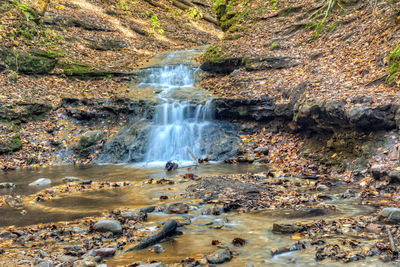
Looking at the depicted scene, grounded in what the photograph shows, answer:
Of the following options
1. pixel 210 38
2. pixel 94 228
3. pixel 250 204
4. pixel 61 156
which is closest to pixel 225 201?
pixel 250 204

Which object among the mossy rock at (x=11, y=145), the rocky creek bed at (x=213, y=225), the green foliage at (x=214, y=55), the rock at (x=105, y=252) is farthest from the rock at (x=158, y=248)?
the green foliage at (x=214, y=55)

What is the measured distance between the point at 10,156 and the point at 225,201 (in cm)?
861

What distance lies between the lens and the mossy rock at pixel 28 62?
13.4 meters

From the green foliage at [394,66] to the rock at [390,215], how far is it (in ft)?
14.1

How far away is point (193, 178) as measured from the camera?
791cm

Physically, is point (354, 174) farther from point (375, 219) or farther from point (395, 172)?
point (375, 219)

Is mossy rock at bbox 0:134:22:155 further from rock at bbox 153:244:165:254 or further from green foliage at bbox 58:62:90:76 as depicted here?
rock at bbox 153:244:165:254

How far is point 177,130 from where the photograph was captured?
1227 centimetres

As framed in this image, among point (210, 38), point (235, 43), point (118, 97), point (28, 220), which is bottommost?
point (28, 220)

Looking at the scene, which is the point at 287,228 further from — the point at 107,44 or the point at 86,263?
the point at 107,44

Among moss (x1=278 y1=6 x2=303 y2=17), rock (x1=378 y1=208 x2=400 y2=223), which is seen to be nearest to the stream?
rock (x1=378 y1=208 x2=400 y2=223)

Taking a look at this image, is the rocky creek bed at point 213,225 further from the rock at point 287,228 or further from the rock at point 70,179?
the rock at point 70,179

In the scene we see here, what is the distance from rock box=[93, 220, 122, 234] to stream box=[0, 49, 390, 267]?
0.31 meters

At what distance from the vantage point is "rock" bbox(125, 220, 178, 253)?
3.77 meters
